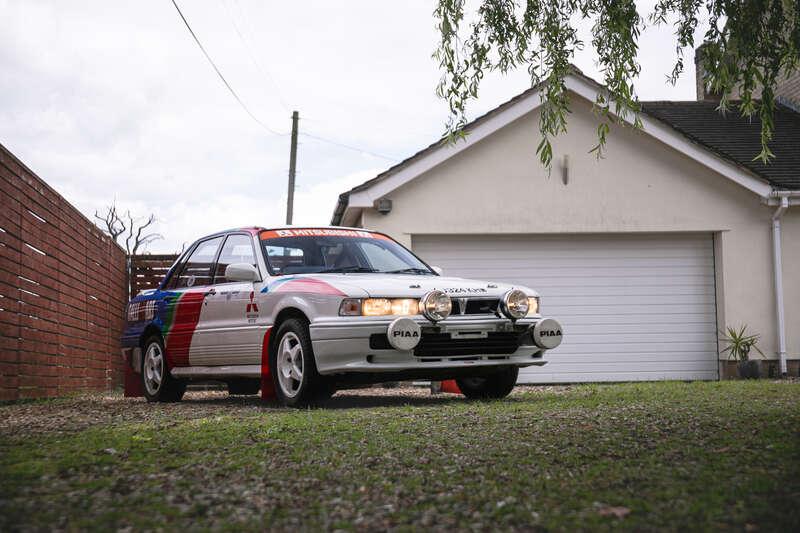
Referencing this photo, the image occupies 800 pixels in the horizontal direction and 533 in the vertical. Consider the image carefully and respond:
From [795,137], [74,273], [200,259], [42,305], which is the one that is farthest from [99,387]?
[795,137]

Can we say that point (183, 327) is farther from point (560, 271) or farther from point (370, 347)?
point (560, 271)

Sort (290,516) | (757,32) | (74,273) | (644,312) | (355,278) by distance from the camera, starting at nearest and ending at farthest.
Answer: (290,516) → (757,32) → (355,278) → (74,273) → (644,312)

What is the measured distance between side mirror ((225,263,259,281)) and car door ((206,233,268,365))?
17cm

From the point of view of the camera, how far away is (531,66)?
8.28 metres

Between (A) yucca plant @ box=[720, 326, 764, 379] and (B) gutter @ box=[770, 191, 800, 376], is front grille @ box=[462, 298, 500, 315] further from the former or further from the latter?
(B) gutter @ box=[770, 191, 800, 376]

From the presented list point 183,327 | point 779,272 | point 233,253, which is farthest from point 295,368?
point 779,272

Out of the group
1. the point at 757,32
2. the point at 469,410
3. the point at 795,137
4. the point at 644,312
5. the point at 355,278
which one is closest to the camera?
the point at 757,32

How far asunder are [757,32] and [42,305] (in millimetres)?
7840

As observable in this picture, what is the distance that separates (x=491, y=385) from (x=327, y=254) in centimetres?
202

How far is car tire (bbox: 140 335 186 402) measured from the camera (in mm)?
10688

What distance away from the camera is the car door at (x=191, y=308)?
32.8 feet

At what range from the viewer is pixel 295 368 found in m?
8.61

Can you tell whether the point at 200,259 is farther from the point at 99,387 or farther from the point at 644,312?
the point at 644,312

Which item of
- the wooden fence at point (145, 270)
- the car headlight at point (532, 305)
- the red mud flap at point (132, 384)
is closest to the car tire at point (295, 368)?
the car headlight at point (532, 305)
